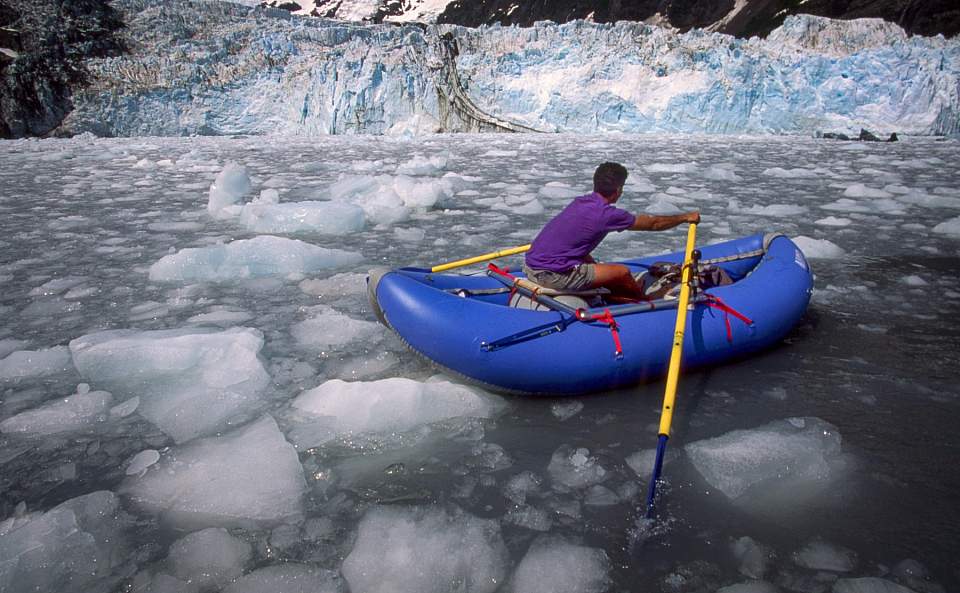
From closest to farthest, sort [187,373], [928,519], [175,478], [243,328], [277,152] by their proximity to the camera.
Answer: [928,519] < [175,478] < [187,373] < [243,328] < [277,152]

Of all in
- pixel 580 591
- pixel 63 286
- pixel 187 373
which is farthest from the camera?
pixel 63 286

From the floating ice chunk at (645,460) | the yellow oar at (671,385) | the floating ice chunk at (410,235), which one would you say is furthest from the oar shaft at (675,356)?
the floating ice chunk at (410,235)

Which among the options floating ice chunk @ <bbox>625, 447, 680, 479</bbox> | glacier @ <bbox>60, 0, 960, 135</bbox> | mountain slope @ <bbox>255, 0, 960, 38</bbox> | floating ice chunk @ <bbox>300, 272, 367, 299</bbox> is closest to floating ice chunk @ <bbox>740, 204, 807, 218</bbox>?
floating ice chunk @ <bbox>300, 272, 367, 299</bbox>

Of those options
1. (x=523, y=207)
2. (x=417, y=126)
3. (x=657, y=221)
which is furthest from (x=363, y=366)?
(x=417, y=126)

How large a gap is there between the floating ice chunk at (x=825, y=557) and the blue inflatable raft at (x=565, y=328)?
87 centimetres

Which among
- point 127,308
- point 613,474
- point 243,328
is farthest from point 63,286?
point 613,474

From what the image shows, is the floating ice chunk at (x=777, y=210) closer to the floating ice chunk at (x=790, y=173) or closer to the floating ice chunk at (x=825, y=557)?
the floating ice chunk at (x=790, y=173)

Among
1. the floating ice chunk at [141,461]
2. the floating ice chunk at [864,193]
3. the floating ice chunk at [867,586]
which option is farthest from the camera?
the floating ice chunk at [864,193]

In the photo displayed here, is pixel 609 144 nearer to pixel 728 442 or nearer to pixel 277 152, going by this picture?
pixel 277 152

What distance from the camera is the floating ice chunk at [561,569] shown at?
140cm

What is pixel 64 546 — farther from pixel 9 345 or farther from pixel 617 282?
pixel 617 282

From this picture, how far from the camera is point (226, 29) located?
20.6 m

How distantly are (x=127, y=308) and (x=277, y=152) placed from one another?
10.7m

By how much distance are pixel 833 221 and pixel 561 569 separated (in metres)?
4.85
